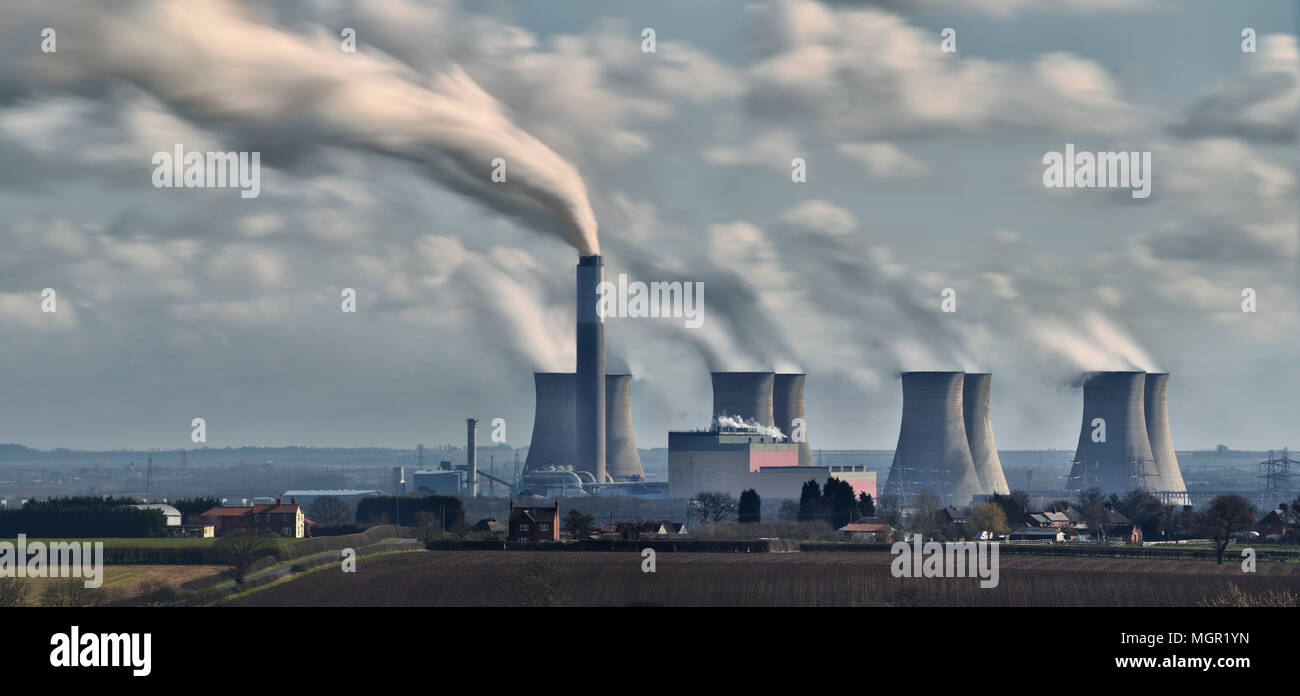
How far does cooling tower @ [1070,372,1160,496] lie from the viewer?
108 m

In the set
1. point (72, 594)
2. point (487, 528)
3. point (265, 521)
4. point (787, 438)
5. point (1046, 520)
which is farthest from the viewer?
point (787, 438)

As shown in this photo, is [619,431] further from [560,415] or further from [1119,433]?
[1119,433]

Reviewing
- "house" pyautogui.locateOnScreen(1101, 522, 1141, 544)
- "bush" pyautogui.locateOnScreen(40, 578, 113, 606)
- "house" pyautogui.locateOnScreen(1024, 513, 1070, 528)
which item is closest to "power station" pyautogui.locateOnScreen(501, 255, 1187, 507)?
"house" pyautogui.locateOnScreen(1024, 513, 1070, 528)

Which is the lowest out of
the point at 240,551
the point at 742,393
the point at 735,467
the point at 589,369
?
the point at 240,551

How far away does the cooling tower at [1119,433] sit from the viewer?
108 m

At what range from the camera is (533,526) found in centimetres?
6725

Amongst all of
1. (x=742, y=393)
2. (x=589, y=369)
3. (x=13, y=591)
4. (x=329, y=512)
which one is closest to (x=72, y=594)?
(x=13, y=591)

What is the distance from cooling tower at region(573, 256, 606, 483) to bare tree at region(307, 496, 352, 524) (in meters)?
21.2

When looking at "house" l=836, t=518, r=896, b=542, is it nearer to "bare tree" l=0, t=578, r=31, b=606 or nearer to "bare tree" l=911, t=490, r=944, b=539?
"bare tree" l=911, t=490, r=944, b=539

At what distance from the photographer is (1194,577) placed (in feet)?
172

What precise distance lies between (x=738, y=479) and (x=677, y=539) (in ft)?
201

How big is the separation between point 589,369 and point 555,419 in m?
8.69

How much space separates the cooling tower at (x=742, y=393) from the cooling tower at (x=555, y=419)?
13.8m
